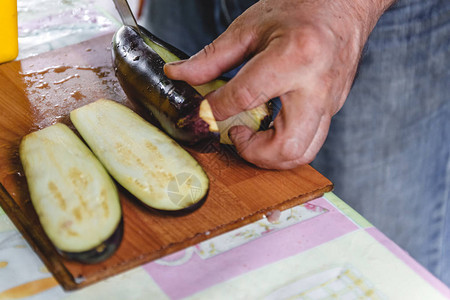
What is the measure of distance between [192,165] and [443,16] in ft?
3.79

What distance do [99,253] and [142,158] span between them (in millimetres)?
282

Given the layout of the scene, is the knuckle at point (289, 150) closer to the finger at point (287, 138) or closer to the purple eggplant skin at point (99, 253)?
the finger at point (287, 138)

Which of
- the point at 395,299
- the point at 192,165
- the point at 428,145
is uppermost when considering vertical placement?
the point at 192,165

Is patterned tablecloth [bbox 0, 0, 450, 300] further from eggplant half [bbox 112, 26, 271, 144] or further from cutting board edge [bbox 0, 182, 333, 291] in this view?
eggplant half [bbox 112, 26, 271, 144]

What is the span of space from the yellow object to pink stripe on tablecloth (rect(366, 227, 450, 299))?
1307 millimetres

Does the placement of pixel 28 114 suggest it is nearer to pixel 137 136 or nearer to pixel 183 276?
pixel 137 136

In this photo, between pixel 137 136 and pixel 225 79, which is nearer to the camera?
pixel 137 136

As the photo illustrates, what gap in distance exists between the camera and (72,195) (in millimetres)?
1074

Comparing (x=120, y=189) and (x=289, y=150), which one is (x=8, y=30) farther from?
(x=289, y=150)

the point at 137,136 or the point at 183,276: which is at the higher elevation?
the point at 137,136

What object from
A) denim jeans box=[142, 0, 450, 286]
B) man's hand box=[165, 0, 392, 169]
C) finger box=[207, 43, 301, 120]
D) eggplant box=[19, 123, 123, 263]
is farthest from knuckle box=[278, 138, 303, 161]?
denim jeans box=[142, 0, 450, 286]

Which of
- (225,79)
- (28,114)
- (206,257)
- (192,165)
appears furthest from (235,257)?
(28,114)

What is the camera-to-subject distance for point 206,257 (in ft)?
3.58

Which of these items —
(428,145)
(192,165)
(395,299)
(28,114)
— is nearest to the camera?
(395,299)
